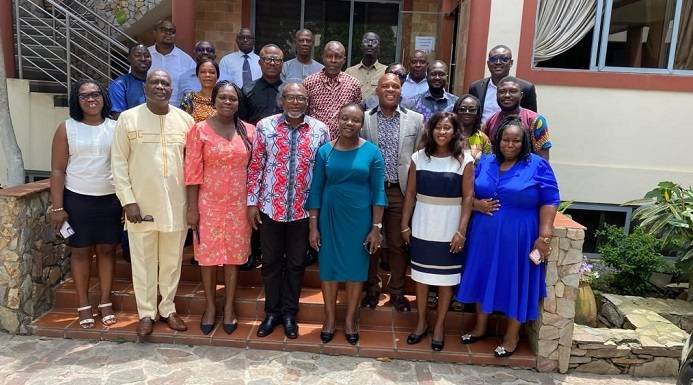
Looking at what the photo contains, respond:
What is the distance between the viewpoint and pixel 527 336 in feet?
13.5

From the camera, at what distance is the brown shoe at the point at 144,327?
3.89 m

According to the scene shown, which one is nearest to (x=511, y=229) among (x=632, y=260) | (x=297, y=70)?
(x=632, y=260)

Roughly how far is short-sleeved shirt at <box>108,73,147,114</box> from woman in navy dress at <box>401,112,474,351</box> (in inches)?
94.6

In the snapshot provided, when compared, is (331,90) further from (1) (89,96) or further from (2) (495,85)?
(1) (89,96)

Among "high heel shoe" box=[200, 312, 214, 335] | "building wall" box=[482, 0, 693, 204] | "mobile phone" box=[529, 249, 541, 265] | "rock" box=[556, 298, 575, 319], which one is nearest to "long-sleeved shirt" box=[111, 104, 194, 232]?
"high heel shoe" box=[200, 312, 214, 335]

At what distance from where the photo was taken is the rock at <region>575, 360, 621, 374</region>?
3877 mm

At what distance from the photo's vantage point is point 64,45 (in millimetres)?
7363

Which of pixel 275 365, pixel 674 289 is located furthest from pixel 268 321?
pixel 674 289

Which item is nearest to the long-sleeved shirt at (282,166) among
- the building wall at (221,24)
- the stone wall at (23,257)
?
the stone wall at (23,257)

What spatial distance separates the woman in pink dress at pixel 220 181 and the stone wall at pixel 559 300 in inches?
84.2

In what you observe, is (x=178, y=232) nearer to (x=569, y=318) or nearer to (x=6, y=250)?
(x=6, y=250)

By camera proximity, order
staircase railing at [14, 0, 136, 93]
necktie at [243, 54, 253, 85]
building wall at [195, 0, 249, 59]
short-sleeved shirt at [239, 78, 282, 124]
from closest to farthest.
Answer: short-sleeved shirt at [239, 78, 282, 124] < necktie at [243, 54, 253, 85] < staircase railing at [14, 0, 136, 93] < building wall at [195, 0, 249, 59]

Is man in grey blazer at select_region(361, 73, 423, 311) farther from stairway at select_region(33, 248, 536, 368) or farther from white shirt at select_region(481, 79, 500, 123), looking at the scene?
white shirt at select_region(481, 79, 500, 123)

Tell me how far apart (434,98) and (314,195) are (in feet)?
4.35
